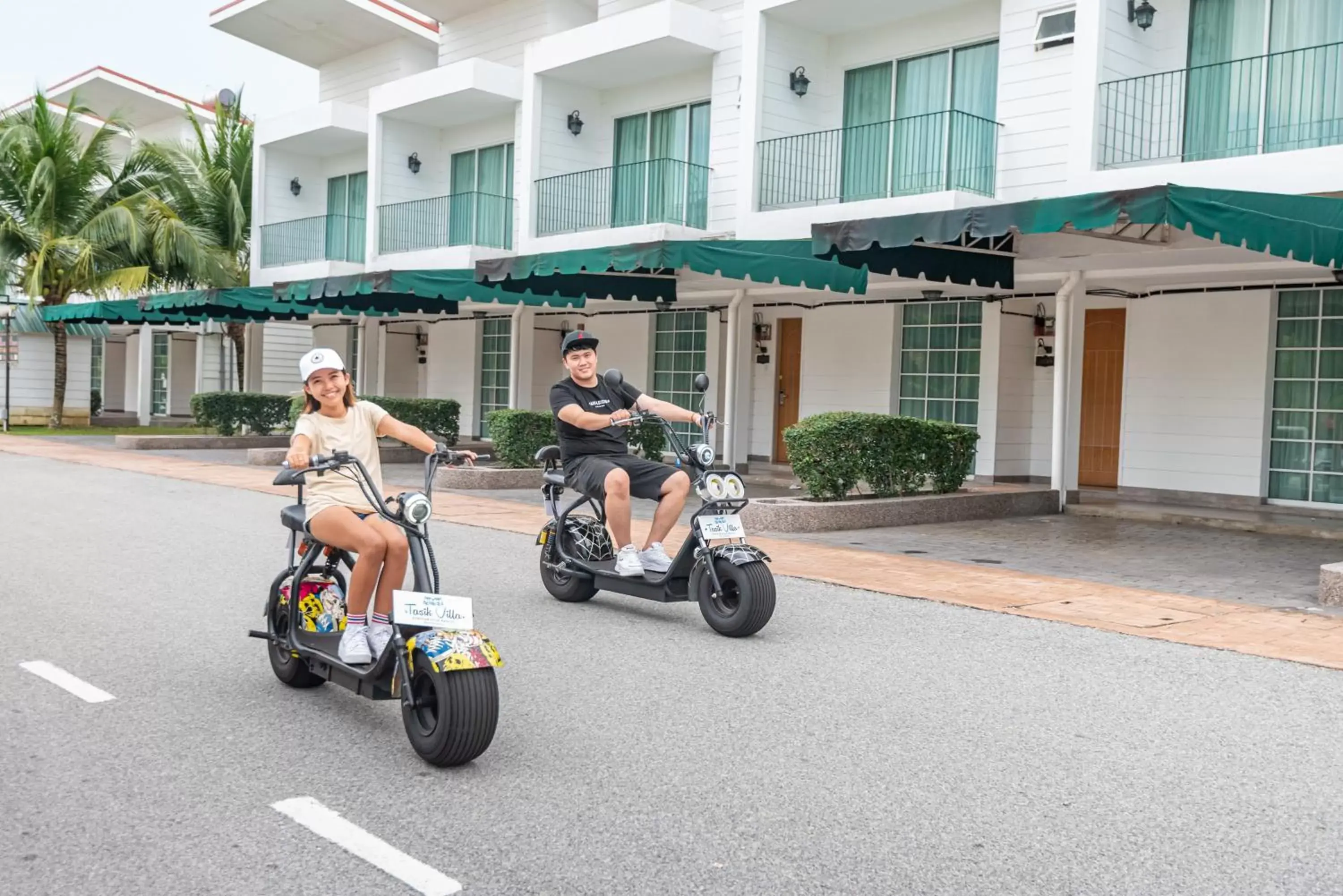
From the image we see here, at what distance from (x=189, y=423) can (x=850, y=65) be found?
23784 mm

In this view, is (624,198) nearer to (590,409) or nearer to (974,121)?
(974,121)

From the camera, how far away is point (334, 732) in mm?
4895

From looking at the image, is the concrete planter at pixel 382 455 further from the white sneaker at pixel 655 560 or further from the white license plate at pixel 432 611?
the white license plate at pixel 432 611

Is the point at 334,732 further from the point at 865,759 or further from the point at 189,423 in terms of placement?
the point at 189,423

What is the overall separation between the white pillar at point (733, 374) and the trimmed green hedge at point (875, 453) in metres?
3.69

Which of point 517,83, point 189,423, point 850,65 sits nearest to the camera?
point 850,65

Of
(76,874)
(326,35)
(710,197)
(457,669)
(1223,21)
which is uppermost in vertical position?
(326,35)

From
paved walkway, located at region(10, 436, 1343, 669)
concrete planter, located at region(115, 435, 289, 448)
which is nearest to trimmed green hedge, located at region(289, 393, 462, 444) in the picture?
concrete planter, located at region(115, 435, 289, 448)

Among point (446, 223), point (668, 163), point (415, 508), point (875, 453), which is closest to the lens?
point (415, 508)

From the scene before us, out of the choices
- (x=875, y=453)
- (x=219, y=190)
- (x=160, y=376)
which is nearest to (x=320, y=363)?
(x=875, y=453)

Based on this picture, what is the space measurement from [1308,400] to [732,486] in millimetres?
9697

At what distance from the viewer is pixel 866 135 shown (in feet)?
56.9

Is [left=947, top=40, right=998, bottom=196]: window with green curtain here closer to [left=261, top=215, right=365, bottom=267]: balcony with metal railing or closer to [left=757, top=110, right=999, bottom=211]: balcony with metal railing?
[left=757, top=110, right=999, bottom=211]: balcony with metal railing

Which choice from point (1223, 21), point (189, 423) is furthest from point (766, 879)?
point (189, 423)
